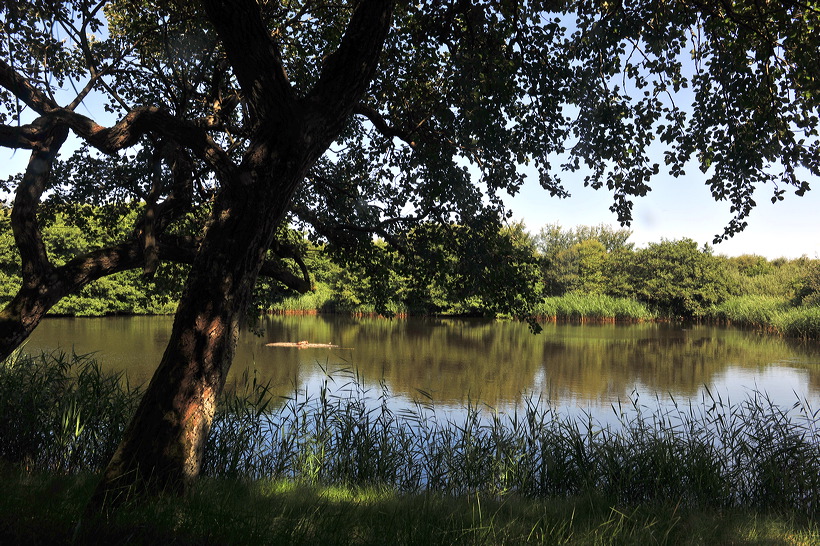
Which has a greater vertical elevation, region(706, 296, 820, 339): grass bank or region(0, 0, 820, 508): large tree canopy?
region(0, 0, 820, 508): large tree canopy

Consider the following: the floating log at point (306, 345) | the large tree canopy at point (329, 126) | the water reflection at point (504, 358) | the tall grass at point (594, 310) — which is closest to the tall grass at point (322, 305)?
the water reflection at point (504, 358)

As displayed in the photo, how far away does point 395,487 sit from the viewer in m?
5.69

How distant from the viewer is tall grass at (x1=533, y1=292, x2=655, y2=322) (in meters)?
37.1

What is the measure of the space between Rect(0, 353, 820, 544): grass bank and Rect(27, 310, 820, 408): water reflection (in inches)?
124

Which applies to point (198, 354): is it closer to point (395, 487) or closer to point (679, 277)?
point (395, 487)

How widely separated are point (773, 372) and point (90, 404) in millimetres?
17726

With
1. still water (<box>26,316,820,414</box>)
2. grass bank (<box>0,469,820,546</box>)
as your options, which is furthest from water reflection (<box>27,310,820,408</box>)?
grass bank (<box>0,469,820,546</box>)

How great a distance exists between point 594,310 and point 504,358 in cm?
1968

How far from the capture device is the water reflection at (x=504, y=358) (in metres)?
14.2

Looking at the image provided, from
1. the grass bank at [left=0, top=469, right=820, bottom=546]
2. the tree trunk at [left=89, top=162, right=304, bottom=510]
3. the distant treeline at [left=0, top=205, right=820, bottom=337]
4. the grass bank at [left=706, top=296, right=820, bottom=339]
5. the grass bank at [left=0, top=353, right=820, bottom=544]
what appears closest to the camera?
the grass bank at [left=0, top=469, right=820, bottom=546]

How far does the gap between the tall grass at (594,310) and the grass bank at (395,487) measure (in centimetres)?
3093

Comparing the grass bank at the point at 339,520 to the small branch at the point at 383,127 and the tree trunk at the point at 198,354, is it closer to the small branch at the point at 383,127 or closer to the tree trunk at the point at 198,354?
the tree trunk at the point at 198,354

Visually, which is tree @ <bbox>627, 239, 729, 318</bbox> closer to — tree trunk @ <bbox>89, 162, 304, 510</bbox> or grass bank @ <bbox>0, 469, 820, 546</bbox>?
grass bank @ <bbox>0, 469, 820, 546</bbox>

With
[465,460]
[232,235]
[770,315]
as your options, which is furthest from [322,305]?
[232,235]
